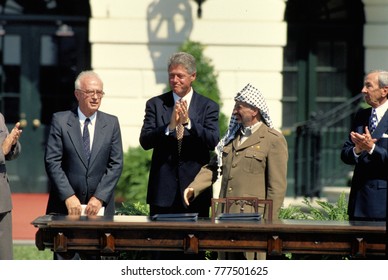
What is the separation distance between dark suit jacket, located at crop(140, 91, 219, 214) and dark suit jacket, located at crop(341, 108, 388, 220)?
1.16 meters

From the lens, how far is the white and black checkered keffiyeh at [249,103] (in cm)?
879

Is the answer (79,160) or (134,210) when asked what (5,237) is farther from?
(134,210)

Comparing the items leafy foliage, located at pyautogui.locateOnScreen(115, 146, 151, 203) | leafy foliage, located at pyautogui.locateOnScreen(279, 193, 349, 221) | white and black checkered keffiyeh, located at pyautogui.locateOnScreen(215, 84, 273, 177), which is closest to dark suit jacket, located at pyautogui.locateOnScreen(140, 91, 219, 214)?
white and black checkered keffiyeh, located at pyautogui.locateOnScreen(215, 84, 273, 177)

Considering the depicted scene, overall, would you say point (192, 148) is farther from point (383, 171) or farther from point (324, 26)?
point (324, 26)

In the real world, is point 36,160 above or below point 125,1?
below

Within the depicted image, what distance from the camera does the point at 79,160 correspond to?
30.3 ft

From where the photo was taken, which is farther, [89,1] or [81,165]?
[89,1]

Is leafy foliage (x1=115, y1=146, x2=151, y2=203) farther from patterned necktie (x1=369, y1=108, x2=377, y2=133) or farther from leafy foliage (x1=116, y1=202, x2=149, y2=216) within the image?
patterned necktie (x1=369, y1=108, x2=377, y2=133)

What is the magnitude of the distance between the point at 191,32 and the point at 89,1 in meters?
1.67

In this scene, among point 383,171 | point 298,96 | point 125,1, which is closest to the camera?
point 383,171

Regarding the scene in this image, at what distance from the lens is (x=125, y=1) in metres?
17.6

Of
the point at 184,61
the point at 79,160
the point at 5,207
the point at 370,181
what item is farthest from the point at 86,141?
the point at 370,181

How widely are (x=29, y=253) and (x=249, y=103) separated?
4802 mm

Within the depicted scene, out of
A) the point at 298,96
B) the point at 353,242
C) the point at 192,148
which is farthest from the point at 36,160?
the point at 353,242
